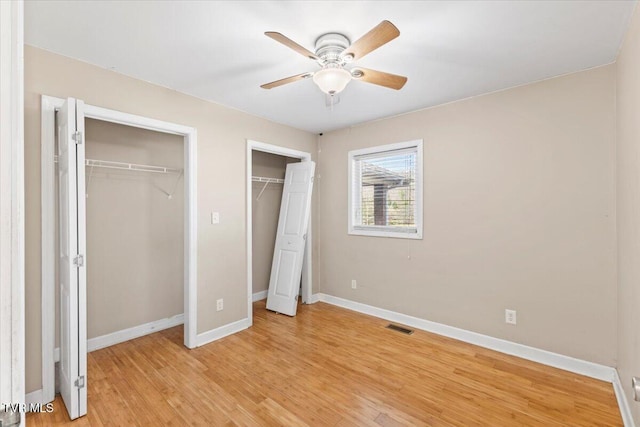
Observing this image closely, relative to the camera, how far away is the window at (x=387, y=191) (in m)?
3.52

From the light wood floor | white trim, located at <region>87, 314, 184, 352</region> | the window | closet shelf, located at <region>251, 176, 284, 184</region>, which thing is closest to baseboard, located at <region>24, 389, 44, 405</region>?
the light wood floor

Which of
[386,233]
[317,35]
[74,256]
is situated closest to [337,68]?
[317,35]

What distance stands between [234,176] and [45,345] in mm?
2093

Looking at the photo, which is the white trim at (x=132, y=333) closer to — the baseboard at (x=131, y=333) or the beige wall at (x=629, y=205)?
the baseboard at (x=131, y=333)

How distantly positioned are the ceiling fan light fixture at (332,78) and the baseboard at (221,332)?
104 inches

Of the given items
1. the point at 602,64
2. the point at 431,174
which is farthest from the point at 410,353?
the point at 602,64

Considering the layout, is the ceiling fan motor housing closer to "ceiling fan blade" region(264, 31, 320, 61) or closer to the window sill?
"ceiling fan blade" region(264, 31, 320, 61)

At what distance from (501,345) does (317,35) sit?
3.14m

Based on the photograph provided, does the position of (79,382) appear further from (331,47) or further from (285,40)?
(331,47)

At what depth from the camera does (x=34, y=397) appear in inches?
81.7

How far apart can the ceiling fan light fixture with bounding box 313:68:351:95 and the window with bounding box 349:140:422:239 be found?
1795 mm

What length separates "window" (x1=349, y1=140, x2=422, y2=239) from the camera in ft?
11.5

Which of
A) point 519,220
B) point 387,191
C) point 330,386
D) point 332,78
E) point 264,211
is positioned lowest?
point 330,386

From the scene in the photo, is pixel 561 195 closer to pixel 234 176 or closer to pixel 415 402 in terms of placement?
pixel 415 402
